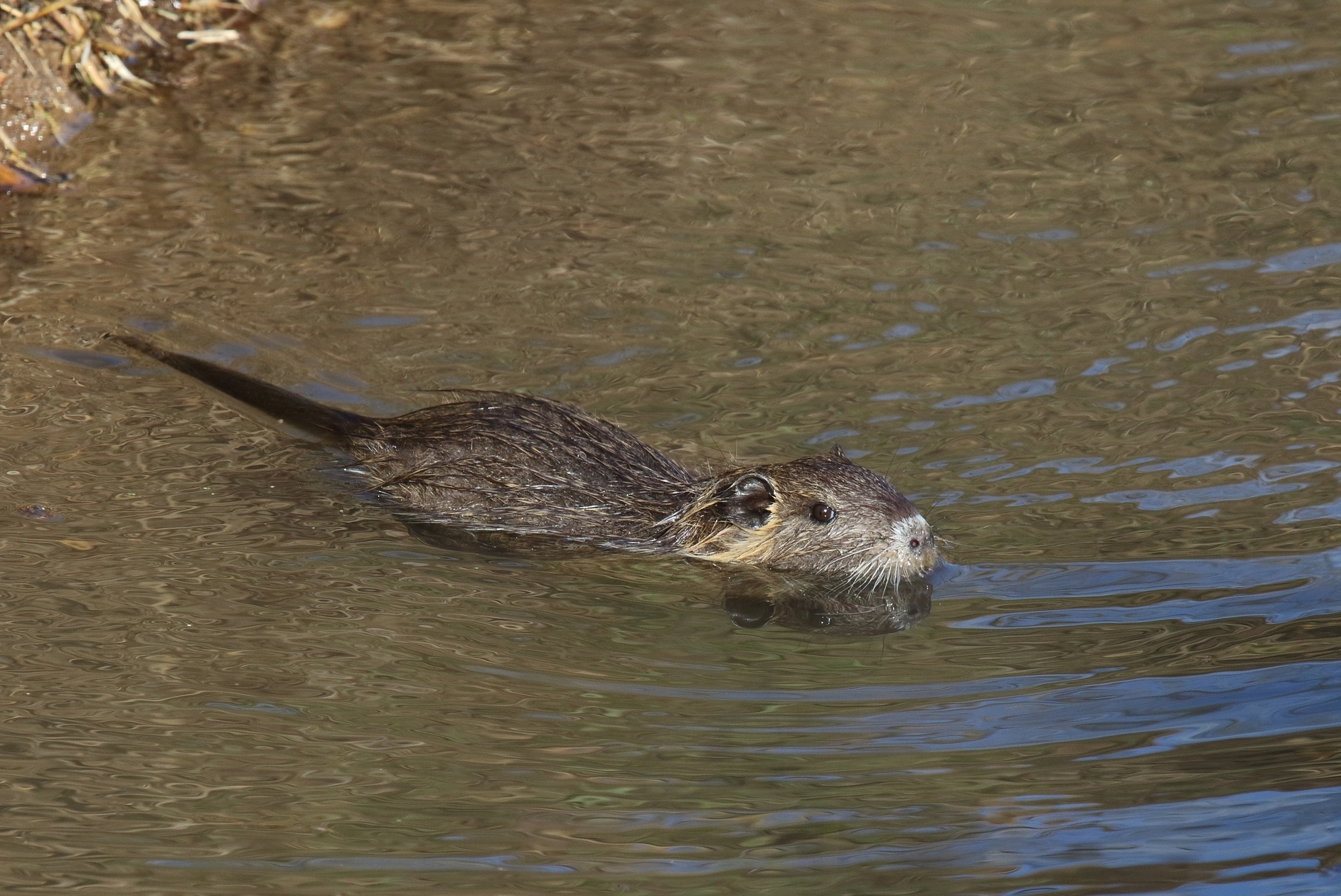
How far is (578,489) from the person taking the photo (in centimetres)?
548

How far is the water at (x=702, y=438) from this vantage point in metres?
3.52

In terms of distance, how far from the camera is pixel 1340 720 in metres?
3.83

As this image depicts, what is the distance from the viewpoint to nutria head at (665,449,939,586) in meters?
5.03

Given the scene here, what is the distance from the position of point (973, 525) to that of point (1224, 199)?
2.45m

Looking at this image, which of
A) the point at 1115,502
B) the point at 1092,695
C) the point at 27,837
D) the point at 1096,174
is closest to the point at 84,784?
the point at 27,837

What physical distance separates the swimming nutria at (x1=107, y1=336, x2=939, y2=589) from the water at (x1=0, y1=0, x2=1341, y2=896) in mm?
172

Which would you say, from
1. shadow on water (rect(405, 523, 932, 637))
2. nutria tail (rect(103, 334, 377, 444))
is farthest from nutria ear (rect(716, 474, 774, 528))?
nutria tail (rect(103, 334, 377, 444))

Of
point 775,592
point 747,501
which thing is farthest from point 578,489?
point 775,592

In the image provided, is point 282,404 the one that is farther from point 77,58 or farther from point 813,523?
point 77,58

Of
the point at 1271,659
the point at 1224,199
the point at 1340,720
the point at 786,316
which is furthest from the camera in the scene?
the point at 1224,199

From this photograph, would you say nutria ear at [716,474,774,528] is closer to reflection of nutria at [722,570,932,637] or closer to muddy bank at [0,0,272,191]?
reflection of nutria at [722,570,932,637]

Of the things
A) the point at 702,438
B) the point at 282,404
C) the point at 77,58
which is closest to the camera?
the point at 282,404

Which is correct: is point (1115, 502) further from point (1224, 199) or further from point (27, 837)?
point (27, 837)

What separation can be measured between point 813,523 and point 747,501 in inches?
8.8
